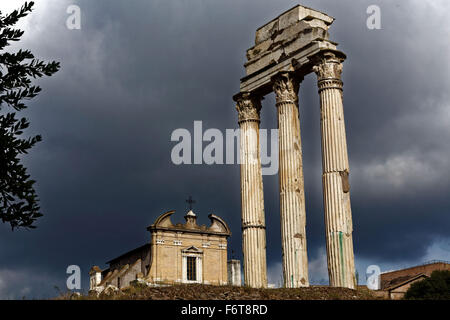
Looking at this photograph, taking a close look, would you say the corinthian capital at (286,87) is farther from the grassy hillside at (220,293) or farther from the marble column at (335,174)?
the grassy hillside at (220,293)

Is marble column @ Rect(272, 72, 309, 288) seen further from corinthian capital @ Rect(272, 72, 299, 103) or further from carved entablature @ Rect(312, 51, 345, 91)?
carved entablature @ Rect(312, 51, 345, 91)

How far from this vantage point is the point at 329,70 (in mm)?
20609

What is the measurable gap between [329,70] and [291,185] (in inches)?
153

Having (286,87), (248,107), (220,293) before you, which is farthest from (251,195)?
(220,293)

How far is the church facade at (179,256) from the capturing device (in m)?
44.7

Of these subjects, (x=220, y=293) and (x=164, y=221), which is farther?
(x=164, y=221)

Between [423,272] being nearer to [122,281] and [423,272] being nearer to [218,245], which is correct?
[218,245]

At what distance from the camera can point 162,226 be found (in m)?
45.3

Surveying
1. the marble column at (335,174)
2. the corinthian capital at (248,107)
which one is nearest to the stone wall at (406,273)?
the corinthian capital at (248,107)

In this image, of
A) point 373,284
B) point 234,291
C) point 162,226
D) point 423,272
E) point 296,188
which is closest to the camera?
point 234,291

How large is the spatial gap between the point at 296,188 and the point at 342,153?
83.7 inches

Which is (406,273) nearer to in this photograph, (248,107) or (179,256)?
(179,256)

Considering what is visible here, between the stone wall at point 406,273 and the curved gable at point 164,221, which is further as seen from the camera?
the stone wall at point 406,273
